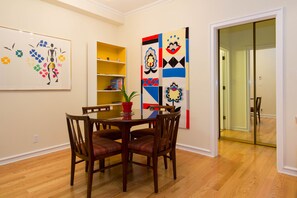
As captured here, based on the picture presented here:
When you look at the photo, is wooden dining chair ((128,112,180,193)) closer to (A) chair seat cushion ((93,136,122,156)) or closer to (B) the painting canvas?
(A) chair seat cushion ((93,136,122,156))

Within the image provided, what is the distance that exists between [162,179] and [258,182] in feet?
3.50

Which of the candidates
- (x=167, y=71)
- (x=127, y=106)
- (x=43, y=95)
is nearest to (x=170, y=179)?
(x=127, y=106)

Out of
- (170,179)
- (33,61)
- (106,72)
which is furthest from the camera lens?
(106,72)

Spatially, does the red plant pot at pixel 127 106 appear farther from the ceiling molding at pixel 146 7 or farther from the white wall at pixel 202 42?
the ceiling molding at pixel 146 7

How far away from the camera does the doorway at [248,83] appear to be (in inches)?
141

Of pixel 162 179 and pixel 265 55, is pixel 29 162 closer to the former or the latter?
pixel 162 179

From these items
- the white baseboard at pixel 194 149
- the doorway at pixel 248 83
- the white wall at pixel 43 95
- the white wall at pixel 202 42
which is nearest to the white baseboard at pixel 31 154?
the white wall at pixel 43 95

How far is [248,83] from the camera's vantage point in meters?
3.96

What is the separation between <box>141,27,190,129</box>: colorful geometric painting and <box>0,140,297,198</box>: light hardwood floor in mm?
954

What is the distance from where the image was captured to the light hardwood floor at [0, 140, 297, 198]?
1957 mm

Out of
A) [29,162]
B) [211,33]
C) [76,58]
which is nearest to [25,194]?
[29,162]

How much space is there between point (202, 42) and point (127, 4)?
170 cm

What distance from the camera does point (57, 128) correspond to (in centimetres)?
334

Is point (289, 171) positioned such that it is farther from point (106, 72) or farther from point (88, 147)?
point (106, 72)
